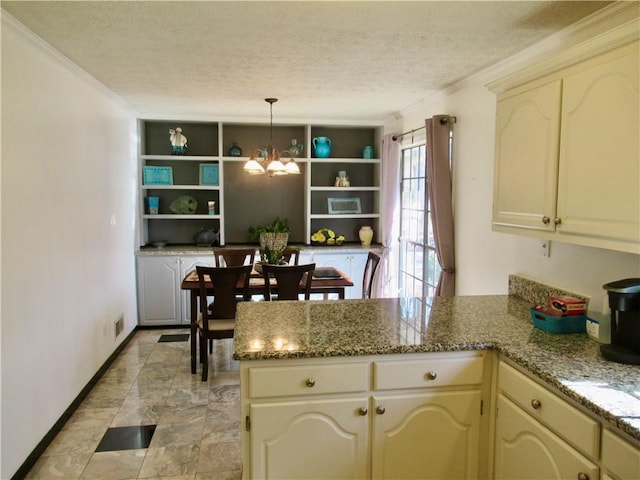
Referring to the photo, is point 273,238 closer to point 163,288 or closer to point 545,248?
point 163,288

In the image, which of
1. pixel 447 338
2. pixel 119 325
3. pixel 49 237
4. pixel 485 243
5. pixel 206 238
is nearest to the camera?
pixel 447 338

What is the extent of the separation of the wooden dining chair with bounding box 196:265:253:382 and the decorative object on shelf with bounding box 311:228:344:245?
6.48ft

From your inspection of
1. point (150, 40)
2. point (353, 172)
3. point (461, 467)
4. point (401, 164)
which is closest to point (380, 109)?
point (401, 164)

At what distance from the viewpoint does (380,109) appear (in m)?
4.80

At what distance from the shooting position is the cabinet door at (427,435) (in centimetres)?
193

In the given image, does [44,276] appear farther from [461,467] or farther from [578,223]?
[578,223]

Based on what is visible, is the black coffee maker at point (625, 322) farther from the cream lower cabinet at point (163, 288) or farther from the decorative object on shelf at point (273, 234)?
the cream lower cabinet at point (163, 288)

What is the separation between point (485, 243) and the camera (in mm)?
3275

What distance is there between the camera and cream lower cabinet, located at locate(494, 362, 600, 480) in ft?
4.79

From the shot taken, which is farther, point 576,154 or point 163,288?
point 163,288

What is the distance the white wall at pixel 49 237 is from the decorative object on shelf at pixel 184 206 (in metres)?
1.37

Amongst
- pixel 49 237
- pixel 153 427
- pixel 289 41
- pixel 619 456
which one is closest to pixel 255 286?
pixel 153 427

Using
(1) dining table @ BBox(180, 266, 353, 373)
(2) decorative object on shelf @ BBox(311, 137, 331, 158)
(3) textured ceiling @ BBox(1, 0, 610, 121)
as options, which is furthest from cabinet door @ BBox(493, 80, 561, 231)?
(2) decorative object on shelf @ BBox(311, 137, 331, 158)

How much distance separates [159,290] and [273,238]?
1.43 meters
